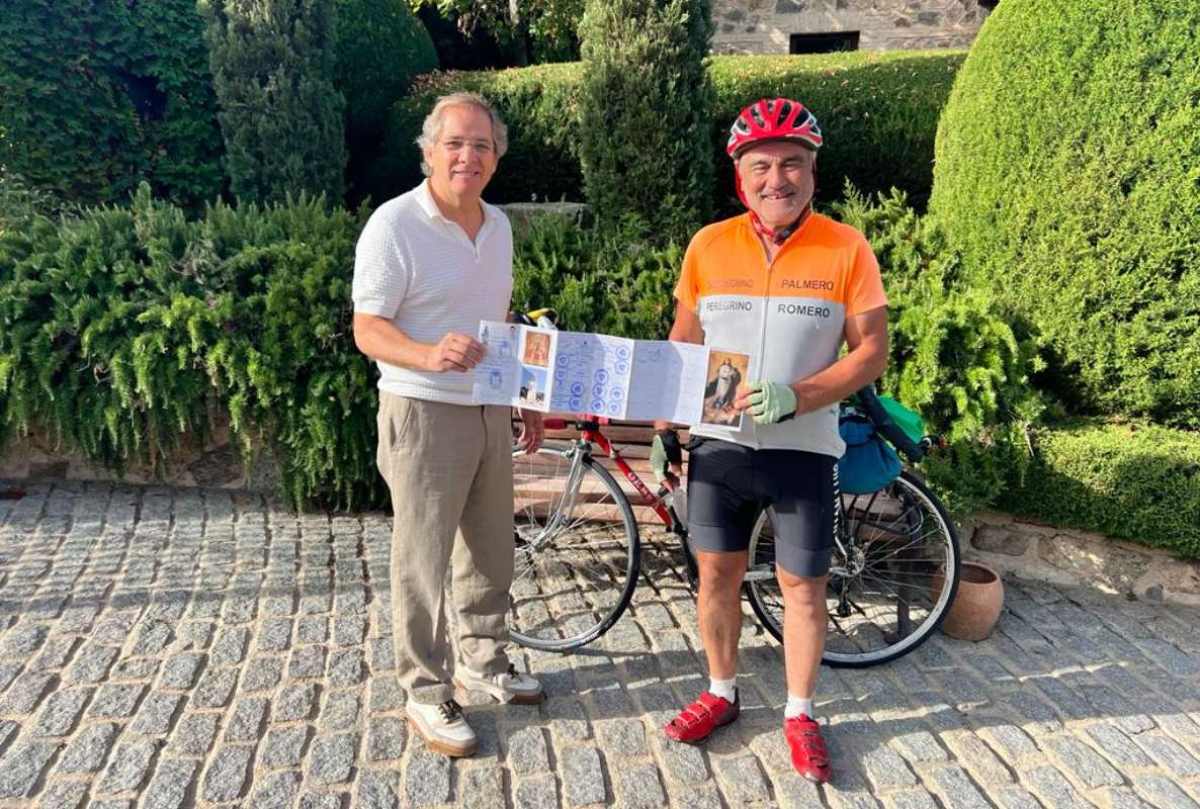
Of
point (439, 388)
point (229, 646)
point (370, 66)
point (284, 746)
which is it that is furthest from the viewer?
point (370, 66)

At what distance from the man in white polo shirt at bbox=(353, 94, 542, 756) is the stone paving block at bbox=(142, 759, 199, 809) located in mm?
720

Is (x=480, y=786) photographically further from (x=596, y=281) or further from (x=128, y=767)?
(x=596, y=281)

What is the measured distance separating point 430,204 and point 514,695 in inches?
70.8

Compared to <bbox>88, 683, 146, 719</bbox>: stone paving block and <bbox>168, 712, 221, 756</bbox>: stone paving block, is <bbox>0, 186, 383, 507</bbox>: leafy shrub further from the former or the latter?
<bbox>168, 712, 221, 756</bbox>: stone paving block

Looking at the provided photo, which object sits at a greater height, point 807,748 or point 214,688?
point 807,748

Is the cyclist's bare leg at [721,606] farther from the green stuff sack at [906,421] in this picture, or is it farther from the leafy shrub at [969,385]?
the leafy shrub at [969,385]

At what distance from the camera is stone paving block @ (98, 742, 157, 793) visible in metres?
2.59

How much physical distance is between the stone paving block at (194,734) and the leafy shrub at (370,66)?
615cm

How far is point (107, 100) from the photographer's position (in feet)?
22.7

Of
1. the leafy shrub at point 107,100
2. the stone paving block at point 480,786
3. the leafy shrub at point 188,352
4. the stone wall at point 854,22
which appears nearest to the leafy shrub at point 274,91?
the leafy shrub at point 107,100

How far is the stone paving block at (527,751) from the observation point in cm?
274

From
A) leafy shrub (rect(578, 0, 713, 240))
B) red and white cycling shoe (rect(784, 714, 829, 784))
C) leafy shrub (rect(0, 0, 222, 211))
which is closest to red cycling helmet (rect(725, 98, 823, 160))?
red and white cycling shoe (rect(784, 714, 829, 784))

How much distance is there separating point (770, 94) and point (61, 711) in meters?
6.90

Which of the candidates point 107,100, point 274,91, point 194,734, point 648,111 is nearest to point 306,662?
point 194,734
